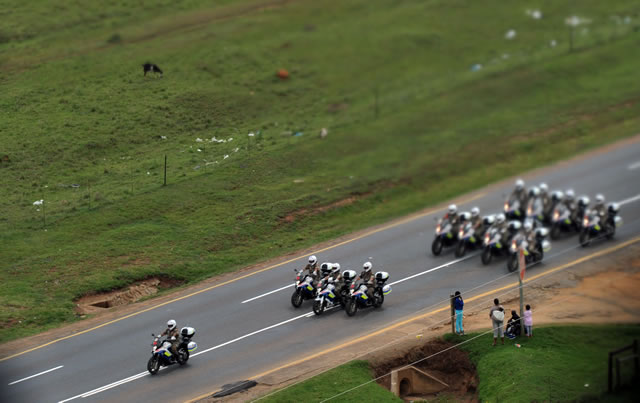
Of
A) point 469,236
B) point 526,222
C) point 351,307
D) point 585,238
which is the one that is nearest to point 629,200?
point 585,238

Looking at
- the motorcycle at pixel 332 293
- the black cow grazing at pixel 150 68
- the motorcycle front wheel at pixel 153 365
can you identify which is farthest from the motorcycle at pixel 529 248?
the black cow grazing at pixel 150 68

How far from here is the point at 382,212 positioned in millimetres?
43844

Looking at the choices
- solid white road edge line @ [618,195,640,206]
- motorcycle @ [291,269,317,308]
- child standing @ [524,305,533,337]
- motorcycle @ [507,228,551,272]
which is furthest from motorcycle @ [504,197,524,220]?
motorcycle @ [291,269,317,308]

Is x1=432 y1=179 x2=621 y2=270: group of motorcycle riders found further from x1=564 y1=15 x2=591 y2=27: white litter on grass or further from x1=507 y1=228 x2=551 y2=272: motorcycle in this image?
x1=564 y1=15 x2=591 y2=27: white litter on grass

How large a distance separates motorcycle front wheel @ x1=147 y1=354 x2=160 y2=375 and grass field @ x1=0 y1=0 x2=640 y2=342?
5.72 metres

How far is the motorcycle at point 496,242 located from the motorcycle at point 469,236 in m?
0.46

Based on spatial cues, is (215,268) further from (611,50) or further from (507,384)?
(611,50)

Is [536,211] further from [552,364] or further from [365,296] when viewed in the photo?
[552,364]

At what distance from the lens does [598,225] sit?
40281mm

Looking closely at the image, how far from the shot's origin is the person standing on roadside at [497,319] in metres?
30.8

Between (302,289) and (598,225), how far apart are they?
1444 centimetres

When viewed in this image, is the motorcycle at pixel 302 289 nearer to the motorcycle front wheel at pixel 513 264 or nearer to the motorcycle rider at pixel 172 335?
the motorcycle rider at pixel 172 335

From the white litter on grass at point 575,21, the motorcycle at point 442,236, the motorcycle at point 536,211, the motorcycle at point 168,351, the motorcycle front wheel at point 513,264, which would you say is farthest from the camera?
the white litter on grass at point 575,21

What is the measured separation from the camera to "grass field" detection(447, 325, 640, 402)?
2838 centimetres
